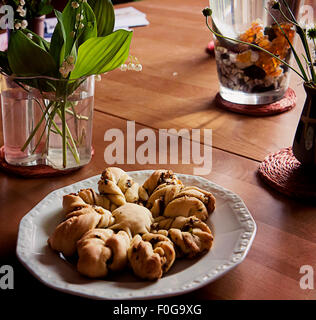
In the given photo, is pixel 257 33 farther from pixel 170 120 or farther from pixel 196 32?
pixel 196 32

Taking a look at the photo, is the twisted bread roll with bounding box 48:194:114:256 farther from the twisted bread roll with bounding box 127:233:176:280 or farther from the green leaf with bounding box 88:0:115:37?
the green leaf with bounding box 88:0:115:37

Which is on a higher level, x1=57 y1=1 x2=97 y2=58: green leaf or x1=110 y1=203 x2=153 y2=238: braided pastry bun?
x1=57 y1=1 x2=97 y2=58: green leaf

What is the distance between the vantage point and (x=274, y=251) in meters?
0.70

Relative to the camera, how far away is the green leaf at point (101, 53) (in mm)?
807

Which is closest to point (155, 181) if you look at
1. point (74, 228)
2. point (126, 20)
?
point (74, 228)

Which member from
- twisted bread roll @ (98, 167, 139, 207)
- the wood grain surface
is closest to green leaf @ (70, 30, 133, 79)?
twisted bread roll @ (98, 167, 139, 207)

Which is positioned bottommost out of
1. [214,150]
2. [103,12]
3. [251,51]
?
[214,150]

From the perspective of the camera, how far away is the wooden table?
0.65 metres

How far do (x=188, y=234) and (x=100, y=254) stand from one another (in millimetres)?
121

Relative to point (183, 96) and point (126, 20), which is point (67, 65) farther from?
point (126, 20)

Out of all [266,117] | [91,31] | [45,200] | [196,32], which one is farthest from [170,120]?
[196,32]

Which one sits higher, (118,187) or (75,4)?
(75,4)

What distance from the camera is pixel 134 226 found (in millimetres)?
657

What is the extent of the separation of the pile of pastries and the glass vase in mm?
165
